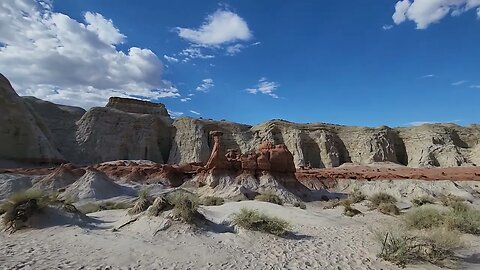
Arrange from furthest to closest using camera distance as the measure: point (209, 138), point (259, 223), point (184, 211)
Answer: point (209, 138), point (259, 223), point (184, 211)

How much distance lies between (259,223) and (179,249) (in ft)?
11.5

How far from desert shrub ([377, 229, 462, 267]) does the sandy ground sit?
29cm

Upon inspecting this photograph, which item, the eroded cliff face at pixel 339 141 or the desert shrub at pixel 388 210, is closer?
the desert shrub at pixel 388 210

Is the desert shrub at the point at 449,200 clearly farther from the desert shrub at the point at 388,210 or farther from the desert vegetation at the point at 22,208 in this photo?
the desert vegetation at the point at 22,208

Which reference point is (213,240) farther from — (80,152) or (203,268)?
(80,152)

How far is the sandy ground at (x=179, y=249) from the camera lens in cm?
858

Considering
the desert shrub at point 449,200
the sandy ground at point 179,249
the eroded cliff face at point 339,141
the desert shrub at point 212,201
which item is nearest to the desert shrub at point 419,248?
the sandy ground at point 179,249

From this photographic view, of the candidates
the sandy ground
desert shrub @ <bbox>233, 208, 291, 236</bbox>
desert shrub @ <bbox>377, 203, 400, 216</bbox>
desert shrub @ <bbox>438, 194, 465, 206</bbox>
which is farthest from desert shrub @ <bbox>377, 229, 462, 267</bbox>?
desert shrub @ <bbox>438, 194, 465, 206</bbox>

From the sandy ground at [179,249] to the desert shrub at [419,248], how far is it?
295mm

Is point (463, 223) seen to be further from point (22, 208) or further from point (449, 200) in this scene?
point (22, 208)

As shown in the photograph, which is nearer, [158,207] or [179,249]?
[179,249]

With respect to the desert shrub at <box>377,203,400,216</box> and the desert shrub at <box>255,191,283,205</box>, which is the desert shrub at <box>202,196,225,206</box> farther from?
the desert shrub at <box>377,203,400,216</box>

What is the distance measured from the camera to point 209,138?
59062 millimetres

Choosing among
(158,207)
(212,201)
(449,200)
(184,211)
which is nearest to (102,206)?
(212,201)
